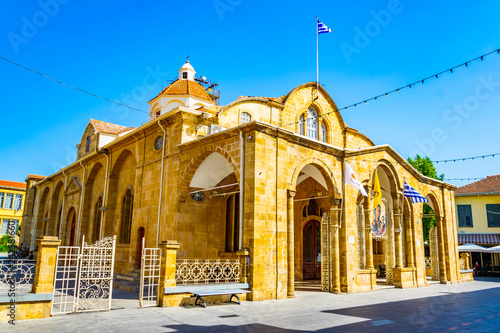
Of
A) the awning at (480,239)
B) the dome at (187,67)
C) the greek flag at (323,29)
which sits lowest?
the awning at (480,239)

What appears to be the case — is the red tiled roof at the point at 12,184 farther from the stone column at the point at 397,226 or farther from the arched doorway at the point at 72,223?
the stone column at the point at 397,226

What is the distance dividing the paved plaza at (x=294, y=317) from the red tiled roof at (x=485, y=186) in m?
19.2

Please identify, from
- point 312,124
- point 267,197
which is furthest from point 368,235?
point 312,124

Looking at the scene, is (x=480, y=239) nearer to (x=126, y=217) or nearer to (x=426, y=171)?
(x=426, y=171)

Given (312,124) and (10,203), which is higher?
Answer: (312,124)

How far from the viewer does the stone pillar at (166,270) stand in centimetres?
902

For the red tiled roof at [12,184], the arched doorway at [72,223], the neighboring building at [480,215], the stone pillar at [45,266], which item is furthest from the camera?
the red tiled roof at [12,184]

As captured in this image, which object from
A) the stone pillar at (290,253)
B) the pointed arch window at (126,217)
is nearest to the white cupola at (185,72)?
the pointed arch window at (126,217)

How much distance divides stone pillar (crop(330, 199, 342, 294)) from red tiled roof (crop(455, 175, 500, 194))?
19.6 metres

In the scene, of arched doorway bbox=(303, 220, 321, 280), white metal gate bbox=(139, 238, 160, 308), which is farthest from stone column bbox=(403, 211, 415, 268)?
white metal gate bbox=(139, 238, 160, 308)

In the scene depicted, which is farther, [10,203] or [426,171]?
[10,203]

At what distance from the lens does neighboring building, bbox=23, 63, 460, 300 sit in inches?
432

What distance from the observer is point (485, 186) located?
2784 cm

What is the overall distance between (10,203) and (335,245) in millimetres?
43098
